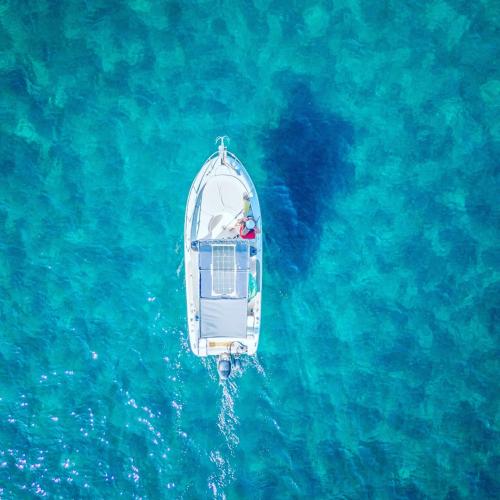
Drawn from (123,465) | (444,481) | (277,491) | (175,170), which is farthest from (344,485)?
(175,170)

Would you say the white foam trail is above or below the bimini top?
below

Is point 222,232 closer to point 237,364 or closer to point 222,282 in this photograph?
point 222,282

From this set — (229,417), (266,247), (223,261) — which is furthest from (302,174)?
(229,417)

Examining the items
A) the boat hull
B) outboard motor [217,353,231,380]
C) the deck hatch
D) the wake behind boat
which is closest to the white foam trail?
the wake behind boat

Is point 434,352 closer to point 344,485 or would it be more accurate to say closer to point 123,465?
point 344,485

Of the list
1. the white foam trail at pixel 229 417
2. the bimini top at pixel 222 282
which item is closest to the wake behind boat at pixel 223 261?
the bimini top at pixel 222 282

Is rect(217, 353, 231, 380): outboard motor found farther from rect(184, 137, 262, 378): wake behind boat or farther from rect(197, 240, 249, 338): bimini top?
rect(197, 240, 249, 338): bimini top
